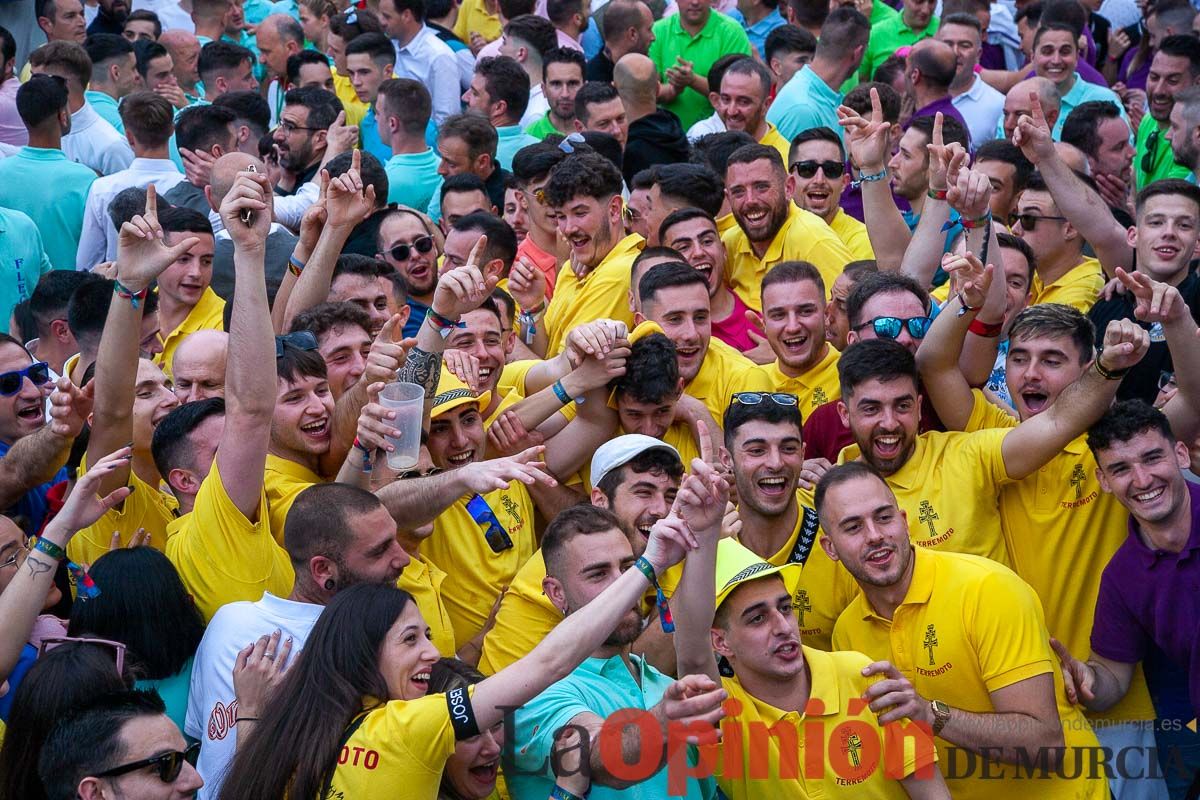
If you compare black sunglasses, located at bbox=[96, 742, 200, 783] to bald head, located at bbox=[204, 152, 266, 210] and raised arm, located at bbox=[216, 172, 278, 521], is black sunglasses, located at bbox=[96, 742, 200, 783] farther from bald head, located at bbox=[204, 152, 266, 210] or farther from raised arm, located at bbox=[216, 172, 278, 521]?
bald head, located at bbox=[204, 152, 266, 210]

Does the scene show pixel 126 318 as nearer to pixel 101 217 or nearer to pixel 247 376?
pixel 247 376

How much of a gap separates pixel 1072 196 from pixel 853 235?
64.7 inches

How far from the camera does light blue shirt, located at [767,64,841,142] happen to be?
31.8 ft

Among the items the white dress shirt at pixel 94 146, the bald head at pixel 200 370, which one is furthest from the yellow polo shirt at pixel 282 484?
the white dress shirt at pixel 94 146

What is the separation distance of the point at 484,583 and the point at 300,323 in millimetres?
1285

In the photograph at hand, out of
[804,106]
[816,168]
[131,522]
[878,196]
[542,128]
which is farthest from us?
[542,128]

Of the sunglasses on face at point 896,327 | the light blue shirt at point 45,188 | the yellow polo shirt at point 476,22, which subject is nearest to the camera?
the sunglasses on face at point 896,327

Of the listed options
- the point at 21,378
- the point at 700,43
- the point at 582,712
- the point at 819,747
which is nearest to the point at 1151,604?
the point at 819,747

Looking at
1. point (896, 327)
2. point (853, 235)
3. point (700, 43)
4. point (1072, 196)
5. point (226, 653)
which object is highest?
point (700, 43)

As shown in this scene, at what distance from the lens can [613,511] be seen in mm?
5391

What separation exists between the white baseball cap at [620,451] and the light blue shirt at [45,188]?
451 centimetres

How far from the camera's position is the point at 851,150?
6965mm

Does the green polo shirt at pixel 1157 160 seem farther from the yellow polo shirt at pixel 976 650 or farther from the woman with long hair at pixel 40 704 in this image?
the woman with long hair at pixel 40 704

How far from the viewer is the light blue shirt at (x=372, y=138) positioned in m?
10.5
